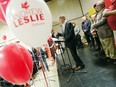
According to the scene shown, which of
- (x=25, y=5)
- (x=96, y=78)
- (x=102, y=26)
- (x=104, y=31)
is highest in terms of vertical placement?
(x=25, y=5)

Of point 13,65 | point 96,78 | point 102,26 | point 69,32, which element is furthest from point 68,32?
point 13,65

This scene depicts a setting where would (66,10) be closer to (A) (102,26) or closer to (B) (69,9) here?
(B) (69,9)

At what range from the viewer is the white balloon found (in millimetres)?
1564

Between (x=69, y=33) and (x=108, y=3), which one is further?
(x=69, y=33)

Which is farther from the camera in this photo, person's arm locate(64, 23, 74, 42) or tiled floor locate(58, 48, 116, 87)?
person's arm locate(64, 23, 74, 42)

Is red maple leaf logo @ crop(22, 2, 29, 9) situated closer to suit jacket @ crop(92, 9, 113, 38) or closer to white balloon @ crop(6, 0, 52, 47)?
white balloon @ crop(6, 0, 52, 47)

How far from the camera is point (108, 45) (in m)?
3.51

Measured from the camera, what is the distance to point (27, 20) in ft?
5.17

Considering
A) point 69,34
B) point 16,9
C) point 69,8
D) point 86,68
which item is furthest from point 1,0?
point 69,8

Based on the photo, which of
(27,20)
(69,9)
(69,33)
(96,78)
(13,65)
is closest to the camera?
(27,20)

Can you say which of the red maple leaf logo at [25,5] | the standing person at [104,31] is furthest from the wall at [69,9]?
the red maple leaf logo at [25,5]

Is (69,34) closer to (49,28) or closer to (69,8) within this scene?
(49,28)

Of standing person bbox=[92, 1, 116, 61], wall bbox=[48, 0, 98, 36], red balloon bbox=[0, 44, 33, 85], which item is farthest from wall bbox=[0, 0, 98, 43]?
red balloon bbox=[0, 44, 33, 85]

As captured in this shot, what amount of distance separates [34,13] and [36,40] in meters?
0.26
